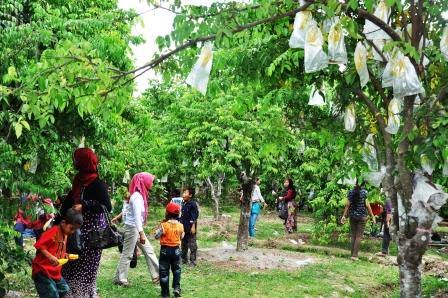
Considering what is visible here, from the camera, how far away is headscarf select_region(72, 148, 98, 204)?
6.19 metres

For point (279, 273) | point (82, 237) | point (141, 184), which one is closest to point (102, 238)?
point (82, 237)

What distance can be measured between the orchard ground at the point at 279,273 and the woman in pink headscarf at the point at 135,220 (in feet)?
1.07

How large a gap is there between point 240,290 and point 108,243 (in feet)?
12.1

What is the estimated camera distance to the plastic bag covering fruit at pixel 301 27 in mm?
4184

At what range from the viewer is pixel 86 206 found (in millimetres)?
6238

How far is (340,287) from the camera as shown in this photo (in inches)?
407

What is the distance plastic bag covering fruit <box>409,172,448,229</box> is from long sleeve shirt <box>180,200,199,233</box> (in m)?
6.28

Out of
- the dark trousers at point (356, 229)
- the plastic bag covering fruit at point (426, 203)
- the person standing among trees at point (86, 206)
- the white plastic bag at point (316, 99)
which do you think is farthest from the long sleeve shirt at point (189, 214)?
the plastic bag covering fruit at point (426, 203)

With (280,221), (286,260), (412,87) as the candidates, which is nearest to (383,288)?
(286,260)

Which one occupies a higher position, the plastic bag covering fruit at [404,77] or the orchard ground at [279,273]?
the plastic bag covering fruit at [404,77]

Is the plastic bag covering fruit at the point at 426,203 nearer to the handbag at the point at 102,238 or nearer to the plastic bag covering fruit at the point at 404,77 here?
the plastic bag covering fruit at the point at 404,77

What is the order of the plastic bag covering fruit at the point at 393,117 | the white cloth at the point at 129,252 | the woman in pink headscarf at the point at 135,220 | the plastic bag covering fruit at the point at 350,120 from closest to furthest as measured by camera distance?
the plastic bag covering fruit at the point at 393,117 → the plastic bag covering fruit at the point at 350,120 → the woman in pink headscarf at the point at 135,220 → the white cloth at the point at 129,252

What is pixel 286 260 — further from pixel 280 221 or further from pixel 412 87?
pixel 280 221

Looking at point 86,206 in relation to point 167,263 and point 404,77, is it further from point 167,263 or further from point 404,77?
point 404,77
